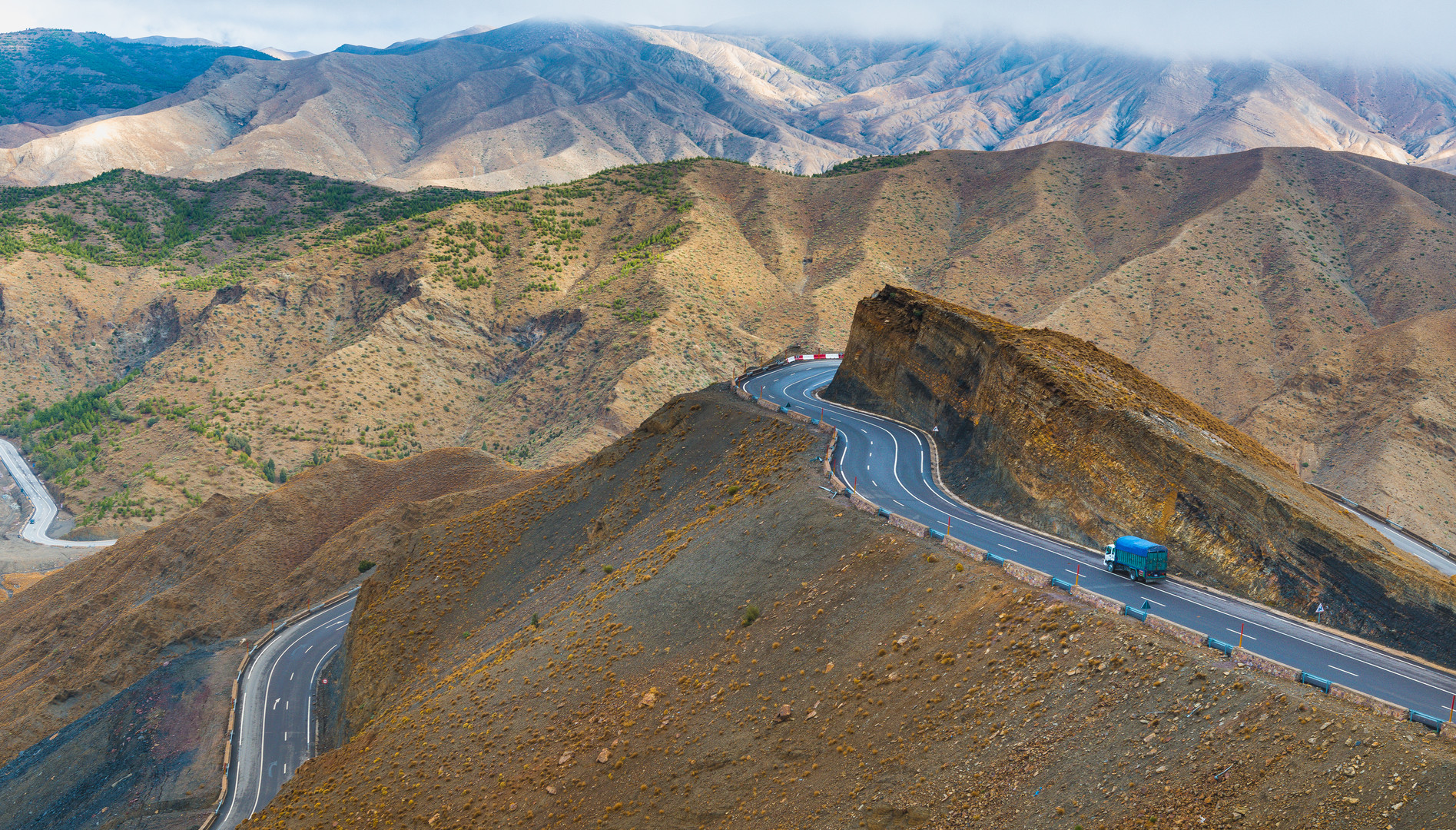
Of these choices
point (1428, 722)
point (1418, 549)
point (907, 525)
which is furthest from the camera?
point (1418, 549)

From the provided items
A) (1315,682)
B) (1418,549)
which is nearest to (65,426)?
(1315,682)

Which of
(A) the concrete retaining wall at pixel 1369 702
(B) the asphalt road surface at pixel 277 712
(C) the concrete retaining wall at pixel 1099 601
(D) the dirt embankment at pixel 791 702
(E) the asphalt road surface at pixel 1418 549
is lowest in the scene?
(B) the asphalt road surface at pixel 277 712

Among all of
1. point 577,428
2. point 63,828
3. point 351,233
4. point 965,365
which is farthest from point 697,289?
point 63,828

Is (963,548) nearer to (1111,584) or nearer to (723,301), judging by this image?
(1111,584)

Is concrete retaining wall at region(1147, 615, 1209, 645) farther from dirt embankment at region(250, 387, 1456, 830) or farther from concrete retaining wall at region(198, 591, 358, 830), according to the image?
concrete retaining wall at region(198, 591, 358, 830)

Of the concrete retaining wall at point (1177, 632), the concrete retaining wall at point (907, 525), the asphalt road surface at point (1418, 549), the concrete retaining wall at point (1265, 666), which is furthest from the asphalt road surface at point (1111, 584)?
the asphalt road surface at point (1418, 549)

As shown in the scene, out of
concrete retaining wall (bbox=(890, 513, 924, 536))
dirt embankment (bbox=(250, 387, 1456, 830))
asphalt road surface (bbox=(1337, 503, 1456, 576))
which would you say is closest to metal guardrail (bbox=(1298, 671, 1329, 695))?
dirt embankment (bbox=(250, 387, 1456, 830))

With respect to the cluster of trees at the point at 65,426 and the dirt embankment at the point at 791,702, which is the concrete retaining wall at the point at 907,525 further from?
the cluster of trees at the point at 65,426
